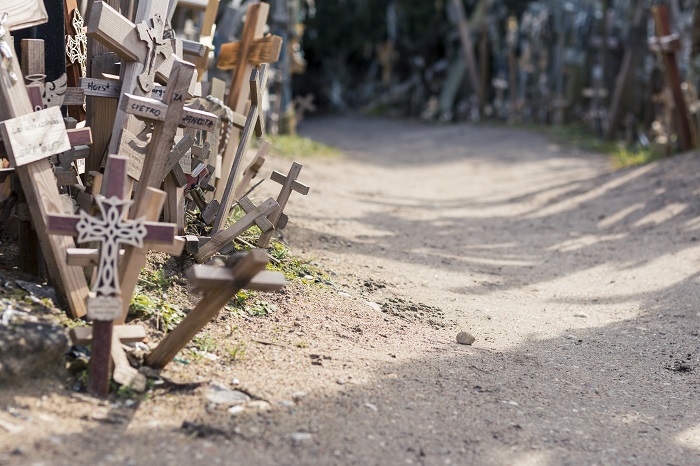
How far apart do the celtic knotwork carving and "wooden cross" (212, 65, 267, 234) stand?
159cm

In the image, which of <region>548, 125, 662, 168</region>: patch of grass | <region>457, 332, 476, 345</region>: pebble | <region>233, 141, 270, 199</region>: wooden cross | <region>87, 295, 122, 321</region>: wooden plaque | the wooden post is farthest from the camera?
the wooden post

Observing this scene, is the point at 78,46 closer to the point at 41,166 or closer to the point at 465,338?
the point at 41,166

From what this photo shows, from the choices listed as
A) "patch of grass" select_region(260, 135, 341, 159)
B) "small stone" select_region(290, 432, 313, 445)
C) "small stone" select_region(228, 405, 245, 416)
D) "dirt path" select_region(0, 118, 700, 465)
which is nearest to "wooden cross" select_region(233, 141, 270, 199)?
"dirt path" select_region(0, 118, 700, 465)

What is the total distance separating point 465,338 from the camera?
434 centimetres

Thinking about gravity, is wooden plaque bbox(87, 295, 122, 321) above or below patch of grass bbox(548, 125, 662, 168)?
above

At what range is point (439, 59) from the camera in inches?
1029

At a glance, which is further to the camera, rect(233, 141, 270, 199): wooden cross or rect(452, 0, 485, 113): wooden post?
rect(452, 0, 485, 113): wooden post

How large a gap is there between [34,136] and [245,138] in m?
1.73

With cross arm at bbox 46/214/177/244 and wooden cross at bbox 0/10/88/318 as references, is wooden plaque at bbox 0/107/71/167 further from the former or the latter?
cross arm at bbox 46/214/177/244

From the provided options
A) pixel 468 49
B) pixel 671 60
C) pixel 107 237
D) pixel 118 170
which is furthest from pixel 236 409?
pixel 468 49

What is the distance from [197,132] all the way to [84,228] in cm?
223

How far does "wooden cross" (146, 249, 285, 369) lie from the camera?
2969 millimetres

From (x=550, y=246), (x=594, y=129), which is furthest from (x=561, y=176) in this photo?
(x=594, y=129)

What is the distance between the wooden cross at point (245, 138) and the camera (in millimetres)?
4746
